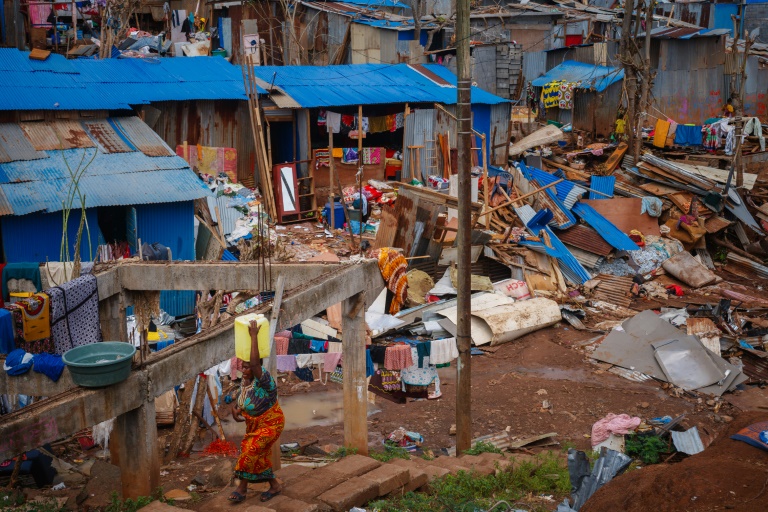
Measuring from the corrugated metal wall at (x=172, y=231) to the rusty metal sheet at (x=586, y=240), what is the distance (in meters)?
8.68

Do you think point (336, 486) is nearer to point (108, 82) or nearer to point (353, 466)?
point (353, 466)

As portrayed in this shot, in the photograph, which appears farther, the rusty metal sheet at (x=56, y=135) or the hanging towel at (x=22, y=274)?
the rusty metal sheet at (x=56, y=135)

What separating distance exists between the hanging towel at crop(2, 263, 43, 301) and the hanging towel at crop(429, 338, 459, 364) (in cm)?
603

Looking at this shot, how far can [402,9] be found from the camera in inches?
1260

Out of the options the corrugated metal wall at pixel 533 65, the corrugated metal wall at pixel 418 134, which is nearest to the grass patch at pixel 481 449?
the corrugated metal wall at pixel 418 134

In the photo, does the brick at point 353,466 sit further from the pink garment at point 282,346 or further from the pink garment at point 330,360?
the pink garment at point 282,346

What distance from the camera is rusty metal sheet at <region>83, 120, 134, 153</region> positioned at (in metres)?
16.5

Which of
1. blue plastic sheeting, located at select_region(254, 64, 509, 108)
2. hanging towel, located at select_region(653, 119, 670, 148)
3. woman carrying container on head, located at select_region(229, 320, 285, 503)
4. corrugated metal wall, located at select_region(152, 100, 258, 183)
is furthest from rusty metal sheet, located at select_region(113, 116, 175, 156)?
hanging towel, located at select_region(653, 119, 670, 148)

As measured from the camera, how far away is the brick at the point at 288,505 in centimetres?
649

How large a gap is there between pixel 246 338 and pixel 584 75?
24.8 meters

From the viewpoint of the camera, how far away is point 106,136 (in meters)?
16.9

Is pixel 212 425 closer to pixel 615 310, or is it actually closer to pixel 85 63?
pixel 615 310

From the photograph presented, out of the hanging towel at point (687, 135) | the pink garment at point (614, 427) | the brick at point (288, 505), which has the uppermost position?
the hanging towel at point (687, 135)

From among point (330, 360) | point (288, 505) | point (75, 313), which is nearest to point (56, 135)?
point (330, 360)
